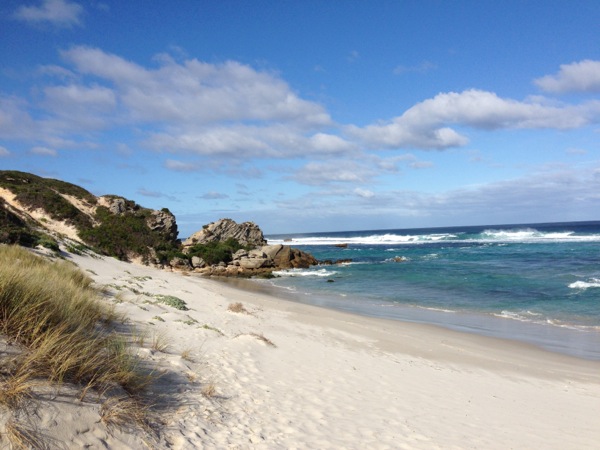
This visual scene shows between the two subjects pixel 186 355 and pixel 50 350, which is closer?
pixel 50 350

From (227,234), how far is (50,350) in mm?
49222

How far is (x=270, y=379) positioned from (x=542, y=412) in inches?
200

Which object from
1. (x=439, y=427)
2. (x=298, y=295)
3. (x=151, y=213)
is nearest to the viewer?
(x=439, y=427)

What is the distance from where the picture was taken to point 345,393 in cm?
734

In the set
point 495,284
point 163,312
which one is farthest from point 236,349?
point 495,284

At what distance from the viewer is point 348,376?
334 inches

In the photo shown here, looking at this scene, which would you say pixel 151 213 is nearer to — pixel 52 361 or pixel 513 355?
pixel 513 355

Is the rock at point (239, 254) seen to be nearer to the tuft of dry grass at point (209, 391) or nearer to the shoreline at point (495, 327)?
the shoreline at point (495, 327)

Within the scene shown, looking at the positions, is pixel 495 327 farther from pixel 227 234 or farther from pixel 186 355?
pixel 227 234

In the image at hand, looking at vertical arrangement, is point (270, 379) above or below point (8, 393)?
below

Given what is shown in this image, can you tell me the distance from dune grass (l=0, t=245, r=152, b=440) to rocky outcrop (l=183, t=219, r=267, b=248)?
1786 inches

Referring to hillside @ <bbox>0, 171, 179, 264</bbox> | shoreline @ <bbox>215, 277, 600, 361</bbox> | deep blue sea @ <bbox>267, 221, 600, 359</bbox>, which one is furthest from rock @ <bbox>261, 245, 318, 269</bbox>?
shoreline @ <bbox>215, 277, 600, 361</bbox>

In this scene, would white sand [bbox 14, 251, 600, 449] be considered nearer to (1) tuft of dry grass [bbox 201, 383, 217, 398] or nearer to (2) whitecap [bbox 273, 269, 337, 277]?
(1) tuft of dry grass [bbox 201, 383, 217, 398]

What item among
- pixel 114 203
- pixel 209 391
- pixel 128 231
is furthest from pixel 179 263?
pixel 209 391
